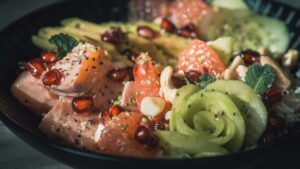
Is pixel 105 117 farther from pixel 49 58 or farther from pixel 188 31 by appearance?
pixel 188 31

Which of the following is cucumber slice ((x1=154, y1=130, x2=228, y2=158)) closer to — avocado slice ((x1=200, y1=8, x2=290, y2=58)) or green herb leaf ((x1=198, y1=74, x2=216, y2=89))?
green herb leaf ((x1=198, y1=74, x2=216, y2=89))

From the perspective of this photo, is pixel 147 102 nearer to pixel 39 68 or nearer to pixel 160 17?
pixel 39 68

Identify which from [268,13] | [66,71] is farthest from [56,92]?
[268,13]

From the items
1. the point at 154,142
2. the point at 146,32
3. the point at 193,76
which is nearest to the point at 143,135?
the point at 154,142

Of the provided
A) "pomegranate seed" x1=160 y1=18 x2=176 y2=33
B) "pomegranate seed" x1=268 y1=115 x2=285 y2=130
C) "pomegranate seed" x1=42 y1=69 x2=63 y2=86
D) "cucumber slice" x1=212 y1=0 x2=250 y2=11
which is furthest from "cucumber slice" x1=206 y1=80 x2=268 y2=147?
"cucumber slice" x1=212 y1=0 x2=250 y2=11

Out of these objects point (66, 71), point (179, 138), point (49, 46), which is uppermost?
point (179, 138)

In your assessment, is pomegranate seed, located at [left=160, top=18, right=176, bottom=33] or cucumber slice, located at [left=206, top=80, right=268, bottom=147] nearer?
cucumber slice, located at [left=206, top=80, right=268, bottom=147]
